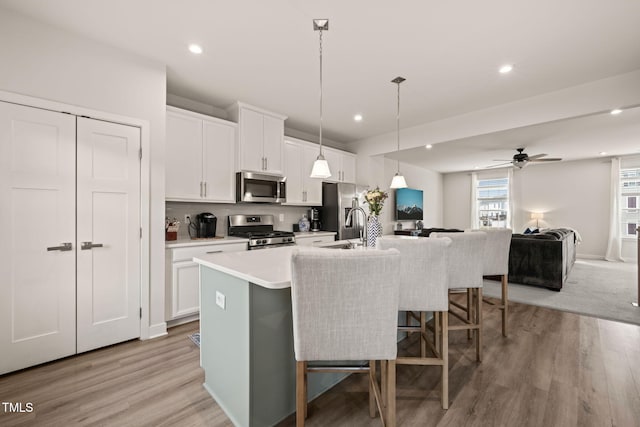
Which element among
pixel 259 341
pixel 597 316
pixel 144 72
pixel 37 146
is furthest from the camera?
pixel 597 316

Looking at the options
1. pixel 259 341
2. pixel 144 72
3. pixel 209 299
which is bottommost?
pixel 259 341

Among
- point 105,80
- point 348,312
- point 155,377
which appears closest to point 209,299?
point 155,377

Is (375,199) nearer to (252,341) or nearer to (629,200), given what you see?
(252,341)

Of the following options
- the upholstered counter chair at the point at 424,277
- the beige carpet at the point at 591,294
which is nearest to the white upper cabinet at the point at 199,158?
the upholstered counter chair at the point at 424,277

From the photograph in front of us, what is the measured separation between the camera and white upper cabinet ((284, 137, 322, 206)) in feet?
13.9

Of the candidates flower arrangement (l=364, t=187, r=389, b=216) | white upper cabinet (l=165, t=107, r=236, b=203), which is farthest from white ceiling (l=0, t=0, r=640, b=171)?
flower arrangement (l=364, t=187, r=389, b=216)

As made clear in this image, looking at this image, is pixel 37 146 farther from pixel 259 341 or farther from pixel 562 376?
pixel 562 376

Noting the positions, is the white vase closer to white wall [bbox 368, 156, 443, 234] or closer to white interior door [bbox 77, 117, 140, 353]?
white interior door [bbox 77, 117, 140, 353]

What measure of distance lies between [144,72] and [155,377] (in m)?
2.65

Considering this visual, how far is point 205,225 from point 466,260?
9.52ft

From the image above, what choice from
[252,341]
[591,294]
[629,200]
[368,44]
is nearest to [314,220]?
[368,44]

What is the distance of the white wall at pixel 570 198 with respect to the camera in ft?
22.6

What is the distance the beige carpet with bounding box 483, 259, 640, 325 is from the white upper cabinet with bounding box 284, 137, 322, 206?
306cm

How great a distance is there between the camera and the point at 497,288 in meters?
4.20
